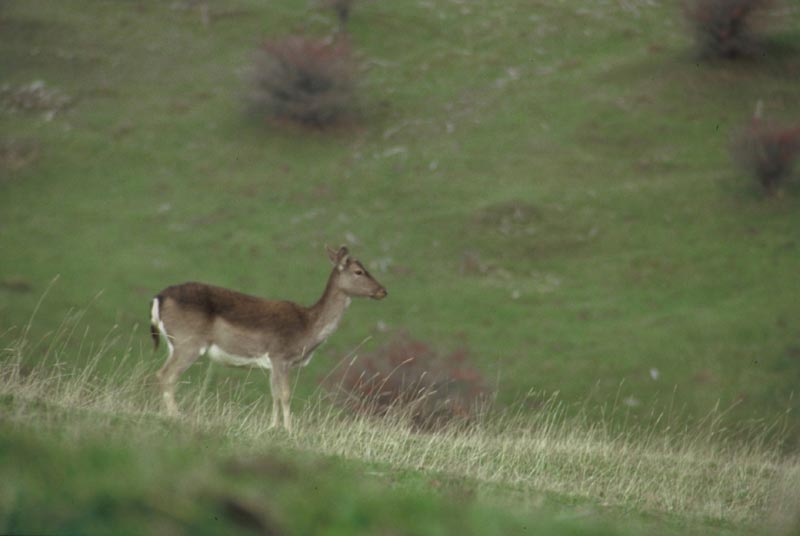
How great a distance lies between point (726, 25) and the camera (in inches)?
2530

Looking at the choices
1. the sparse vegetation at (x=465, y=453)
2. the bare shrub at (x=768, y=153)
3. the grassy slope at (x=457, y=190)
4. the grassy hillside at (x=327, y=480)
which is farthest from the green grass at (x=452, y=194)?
the grassy hillside at (x=327, y=480)

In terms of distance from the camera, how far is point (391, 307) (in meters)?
44.7

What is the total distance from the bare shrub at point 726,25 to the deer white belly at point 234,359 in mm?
56463

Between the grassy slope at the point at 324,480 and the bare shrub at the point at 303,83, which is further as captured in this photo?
the bare shrub at the point at 303,83

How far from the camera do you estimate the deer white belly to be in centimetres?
1425

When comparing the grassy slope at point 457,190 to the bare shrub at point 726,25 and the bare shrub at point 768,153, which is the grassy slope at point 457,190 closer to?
the bare shrub at point 768,153

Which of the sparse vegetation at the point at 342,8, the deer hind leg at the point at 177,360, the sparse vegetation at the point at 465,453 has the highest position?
the sparse vegetation at the point at 465,453

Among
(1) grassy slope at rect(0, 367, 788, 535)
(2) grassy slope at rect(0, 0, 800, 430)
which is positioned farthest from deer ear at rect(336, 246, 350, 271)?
(2) grassy slope at rect(0, 0, 800, 430)

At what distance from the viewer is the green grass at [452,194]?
4138 cm

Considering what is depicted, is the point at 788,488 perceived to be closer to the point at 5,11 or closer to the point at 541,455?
the point at 541,455

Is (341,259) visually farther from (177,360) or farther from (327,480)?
(327,480)

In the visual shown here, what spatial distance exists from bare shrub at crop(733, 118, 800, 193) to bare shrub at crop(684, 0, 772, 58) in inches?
498

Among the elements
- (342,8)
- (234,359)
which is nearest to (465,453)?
(234,359)

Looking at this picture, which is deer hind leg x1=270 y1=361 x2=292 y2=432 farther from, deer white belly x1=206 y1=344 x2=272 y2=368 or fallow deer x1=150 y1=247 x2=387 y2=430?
deer white belly x1=206 y1=344 x2=272 y2=368
